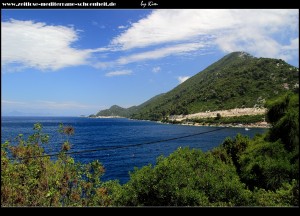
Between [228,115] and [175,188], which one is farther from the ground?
[228,115]

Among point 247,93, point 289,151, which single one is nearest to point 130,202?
point 289,151

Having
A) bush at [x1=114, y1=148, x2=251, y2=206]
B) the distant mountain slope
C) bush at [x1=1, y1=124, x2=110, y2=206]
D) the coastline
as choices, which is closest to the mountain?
the distant mountain slope

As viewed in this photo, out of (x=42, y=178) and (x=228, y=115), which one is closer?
(x=42, y=178)

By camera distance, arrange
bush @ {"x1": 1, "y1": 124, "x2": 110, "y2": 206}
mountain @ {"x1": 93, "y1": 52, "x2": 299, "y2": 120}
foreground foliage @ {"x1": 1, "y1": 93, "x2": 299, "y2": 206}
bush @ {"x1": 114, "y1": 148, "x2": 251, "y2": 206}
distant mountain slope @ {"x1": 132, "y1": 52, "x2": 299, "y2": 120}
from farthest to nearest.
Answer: distant mountain slope @ {"x1": 132, "y1": 52, "x2": 299, "y2": 120} → mountain @ {"x1": 93, "y1": 52, "x2": 299, "y2": 120} → bush @ {"x1": 114, "y1": 148, "x2": 251, "y2": 206} → foreground foliage @ {"x1": 1, "y1": 93, "x2": 299, "y2": 206} → bush @ {"x1": 1, "y1": 124, "x2": 110, "y2": 206}

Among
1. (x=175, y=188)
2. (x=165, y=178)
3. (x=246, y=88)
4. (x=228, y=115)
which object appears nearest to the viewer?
(x=175, y=188)

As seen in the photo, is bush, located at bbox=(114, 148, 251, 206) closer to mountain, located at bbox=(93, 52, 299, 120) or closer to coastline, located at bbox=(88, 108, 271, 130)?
coastline, located at bbox=(88, 108, 271, 130)

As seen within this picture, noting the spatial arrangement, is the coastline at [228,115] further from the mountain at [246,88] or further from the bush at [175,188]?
the bush at [175,188]

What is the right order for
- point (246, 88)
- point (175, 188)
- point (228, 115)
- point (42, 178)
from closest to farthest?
point (42, 178), point (175, 188), point (228, 115), point (246, 88)

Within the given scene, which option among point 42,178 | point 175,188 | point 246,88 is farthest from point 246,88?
point 42,178

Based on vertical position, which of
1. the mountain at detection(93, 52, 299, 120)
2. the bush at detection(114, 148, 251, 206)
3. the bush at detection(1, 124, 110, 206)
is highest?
the mountain at detection(93, 52, 299, 120)

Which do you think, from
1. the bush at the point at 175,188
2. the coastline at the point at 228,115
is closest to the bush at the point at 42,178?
the bush at the point at 175,188

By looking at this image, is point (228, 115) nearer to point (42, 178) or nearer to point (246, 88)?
point (246, 88)
